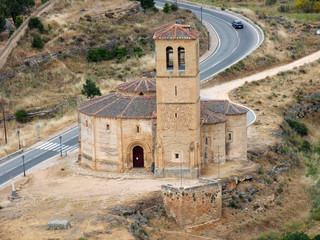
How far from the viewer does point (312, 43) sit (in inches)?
4675

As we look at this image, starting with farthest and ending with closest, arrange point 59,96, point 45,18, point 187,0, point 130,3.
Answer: point 187,0 → point 130,3 → point 45,18 → point 59,96

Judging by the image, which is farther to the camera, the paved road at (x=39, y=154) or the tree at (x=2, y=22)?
the tree at (x=2, y=22)

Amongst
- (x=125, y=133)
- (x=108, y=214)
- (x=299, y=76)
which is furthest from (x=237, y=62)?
(x=108, y=214)

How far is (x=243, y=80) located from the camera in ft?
340

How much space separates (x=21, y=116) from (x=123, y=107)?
27.2m

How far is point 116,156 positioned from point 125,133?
7.69ft

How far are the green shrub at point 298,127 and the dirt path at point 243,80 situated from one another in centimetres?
1029

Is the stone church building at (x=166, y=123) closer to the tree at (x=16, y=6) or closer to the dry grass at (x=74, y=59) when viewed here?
the dry grass at (x=74, y=59)

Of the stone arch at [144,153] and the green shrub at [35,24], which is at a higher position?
the green shrub at [35,24]

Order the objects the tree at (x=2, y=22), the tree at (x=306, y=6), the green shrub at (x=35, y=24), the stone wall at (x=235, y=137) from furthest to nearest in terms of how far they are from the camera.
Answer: the tree at (x=306, y=6), the green shrub at (x=35, y=24), the tree at (x=2, y=22), the stone wall at (x=235, y=137)

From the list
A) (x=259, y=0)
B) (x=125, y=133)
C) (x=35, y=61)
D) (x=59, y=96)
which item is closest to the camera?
(x=125, y=133)

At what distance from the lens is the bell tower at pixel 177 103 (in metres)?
63.6

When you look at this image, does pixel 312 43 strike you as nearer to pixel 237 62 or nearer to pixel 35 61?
pixel 237 62

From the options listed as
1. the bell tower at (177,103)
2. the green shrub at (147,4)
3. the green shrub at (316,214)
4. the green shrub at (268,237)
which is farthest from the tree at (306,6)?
the green shrub at (268,237)
